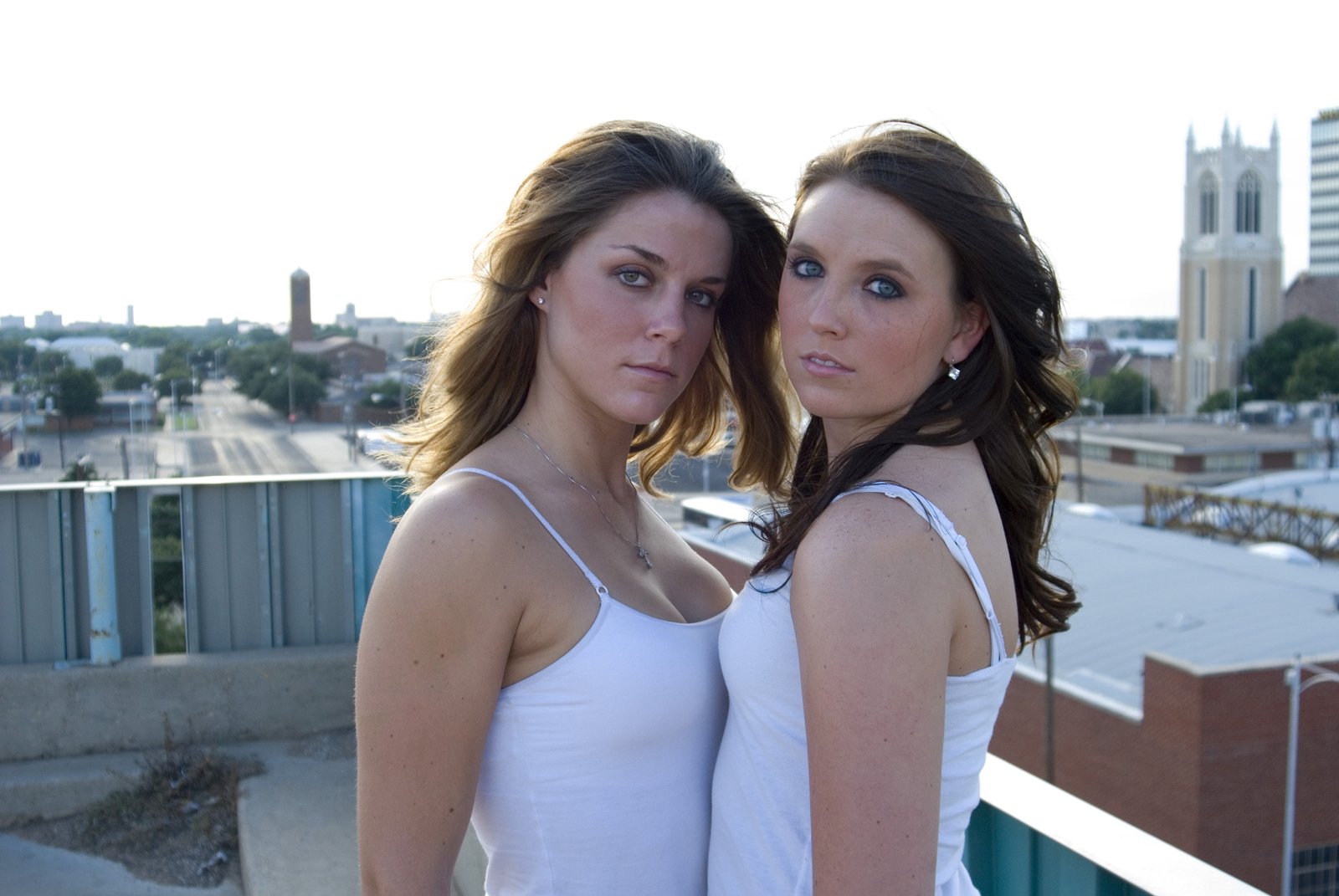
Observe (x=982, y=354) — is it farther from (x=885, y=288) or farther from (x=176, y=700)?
(x=176, y=700)

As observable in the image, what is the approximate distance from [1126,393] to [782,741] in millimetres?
102419

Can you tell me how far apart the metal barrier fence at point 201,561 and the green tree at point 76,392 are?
9.49 metres

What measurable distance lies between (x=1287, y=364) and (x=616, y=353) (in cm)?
10748

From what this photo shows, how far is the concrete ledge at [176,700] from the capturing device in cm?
438

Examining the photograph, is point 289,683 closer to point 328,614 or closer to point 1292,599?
point 328,614

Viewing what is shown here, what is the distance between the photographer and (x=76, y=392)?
45.1ft

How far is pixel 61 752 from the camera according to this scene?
14.5ft

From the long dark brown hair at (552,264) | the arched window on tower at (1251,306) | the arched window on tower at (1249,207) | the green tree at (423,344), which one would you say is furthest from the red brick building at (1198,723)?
the arched window on tower at (1249,207)

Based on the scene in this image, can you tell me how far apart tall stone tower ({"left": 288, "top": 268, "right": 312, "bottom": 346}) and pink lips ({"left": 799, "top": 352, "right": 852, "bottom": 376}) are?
26.9 m

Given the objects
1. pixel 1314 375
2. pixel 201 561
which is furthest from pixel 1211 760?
pixel 1314 375

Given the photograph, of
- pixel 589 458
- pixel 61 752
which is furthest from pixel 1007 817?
pixel 61 752

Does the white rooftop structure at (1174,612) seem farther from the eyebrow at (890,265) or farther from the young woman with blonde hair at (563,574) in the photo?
the eyebrow at (890,265)

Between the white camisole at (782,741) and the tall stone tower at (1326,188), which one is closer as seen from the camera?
the white camisole at (782,741)

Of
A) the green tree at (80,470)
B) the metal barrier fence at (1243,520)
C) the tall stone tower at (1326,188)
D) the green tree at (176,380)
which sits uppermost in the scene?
the tall stone tower at (1326,188)
